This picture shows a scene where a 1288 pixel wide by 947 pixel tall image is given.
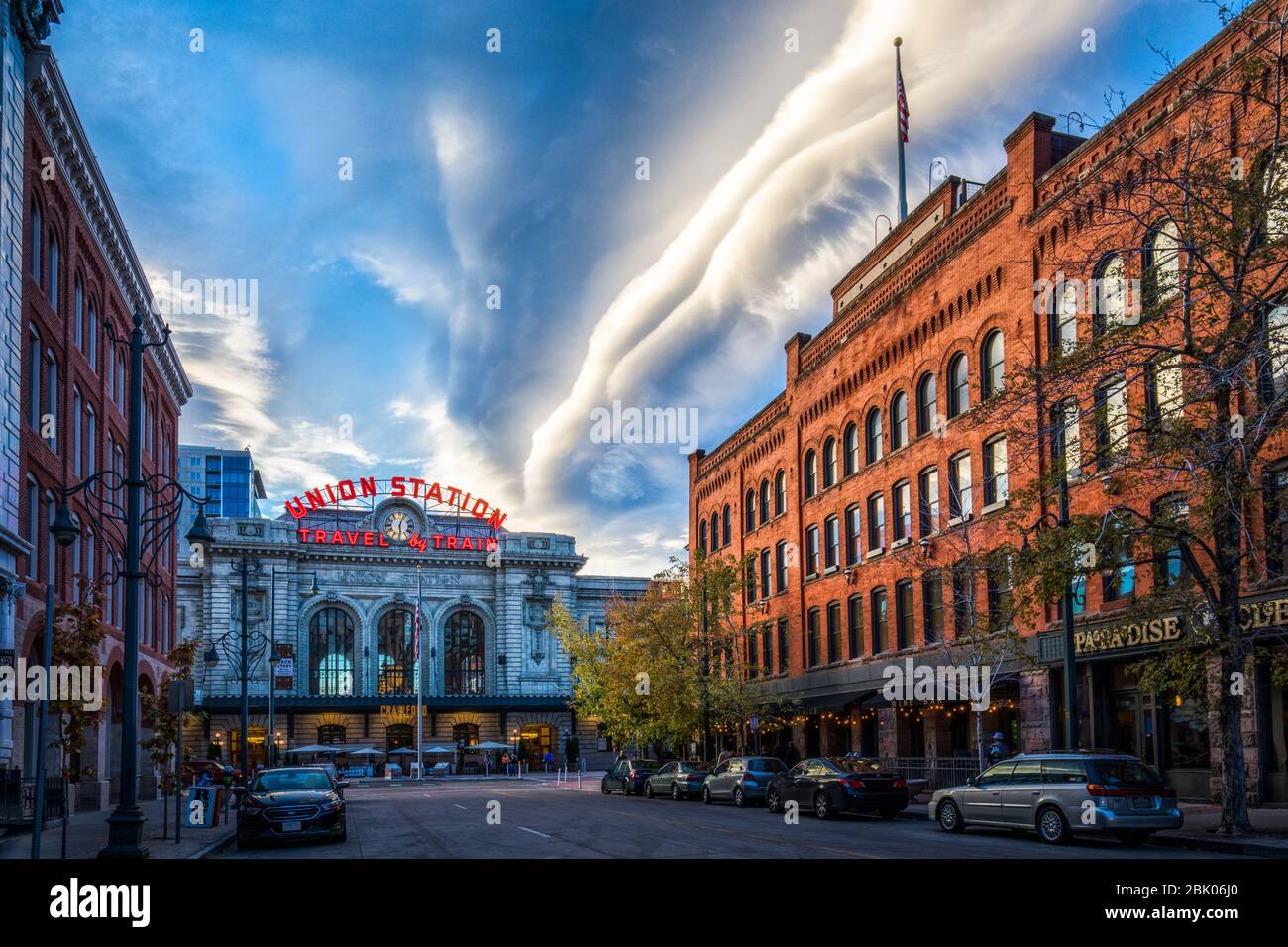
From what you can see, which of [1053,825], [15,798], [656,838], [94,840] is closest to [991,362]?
[1053,825]

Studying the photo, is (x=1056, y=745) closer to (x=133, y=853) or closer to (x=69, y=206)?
(x=133, y=853)

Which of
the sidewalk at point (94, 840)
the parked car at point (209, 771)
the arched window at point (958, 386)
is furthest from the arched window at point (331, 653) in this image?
the arched window at point (958, 386)

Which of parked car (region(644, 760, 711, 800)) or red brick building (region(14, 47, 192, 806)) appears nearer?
red brick building (region(14, 47, 192, 806))

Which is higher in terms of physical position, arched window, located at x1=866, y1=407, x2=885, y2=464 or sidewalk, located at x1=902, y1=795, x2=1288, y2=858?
arched window, located at x1=866, y1=407, x2=885, y2=464

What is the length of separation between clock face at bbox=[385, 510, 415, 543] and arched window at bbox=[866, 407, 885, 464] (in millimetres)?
53857

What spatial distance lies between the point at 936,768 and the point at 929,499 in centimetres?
905

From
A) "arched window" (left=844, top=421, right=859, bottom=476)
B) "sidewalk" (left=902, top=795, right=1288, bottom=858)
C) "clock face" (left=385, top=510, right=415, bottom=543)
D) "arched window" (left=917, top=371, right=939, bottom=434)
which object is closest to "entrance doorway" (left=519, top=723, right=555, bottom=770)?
"clock face" (left=385, top=510, right=415, bottom=543)

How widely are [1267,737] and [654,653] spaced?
86.8 ft

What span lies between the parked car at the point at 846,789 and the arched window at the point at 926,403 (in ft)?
42.9

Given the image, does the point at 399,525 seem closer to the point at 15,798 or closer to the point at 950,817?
the point at 15,798

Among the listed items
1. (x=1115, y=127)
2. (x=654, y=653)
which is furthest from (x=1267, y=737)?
(x=654, y=653)

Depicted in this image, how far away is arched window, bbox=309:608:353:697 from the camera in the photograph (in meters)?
86.9

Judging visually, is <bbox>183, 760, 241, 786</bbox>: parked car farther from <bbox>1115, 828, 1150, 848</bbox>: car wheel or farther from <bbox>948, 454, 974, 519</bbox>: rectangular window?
<bbox>1115, 828, 1150, 848</bbox>: car wheel
